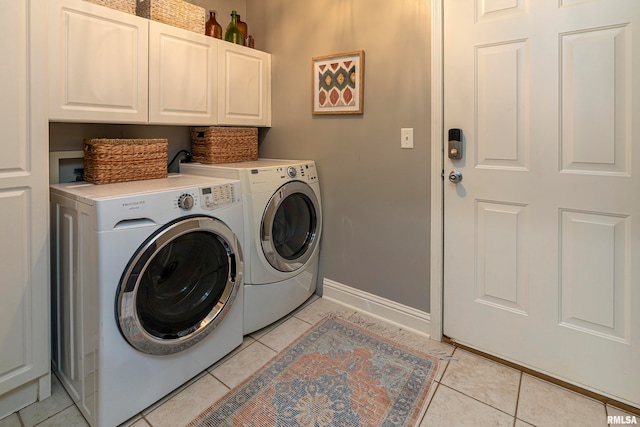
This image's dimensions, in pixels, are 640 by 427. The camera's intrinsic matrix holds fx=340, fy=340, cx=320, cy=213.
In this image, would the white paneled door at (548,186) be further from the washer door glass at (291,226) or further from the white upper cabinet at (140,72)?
the white upper cabinet at (140,72)

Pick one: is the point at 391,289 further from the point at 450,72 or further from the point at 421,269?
the point at 450,72

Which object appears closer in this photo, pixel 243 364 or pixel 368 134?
pixel 243 364

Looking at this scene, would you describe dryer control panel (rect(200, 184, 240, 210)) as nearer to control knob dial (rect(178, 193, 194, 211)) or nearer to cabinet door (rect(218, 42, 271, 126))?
control knob dial (rect(178, 193, 194, 211))

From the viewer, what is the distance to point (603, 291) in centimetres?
148

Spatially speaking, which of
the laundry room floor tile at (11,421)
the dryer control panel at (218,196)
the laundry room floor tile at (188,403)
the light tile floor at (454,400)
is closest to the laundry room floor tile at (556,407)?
the light tile floor at (454,400)

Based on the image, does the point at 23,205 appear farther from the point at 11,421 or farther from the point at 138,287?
the point at 11,421

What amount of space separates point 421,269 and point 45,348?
6.16ft

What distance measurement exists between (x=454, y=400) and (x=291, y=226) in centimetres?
131

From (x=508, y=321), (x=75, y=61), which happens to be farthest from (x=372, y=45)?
(x=508, y=321)

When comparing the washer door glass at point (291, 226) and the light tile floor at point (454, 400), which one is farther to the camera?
the washer door glass at point (291, 226)

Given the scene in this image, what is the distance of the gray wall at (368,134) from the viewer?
1.93m

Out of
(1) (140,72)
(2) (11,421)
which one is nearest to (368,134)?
(1) (140,72)

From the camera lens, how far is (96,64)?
164cm

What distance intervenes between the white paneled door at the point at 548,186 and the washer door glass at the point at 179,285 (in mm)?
1219
